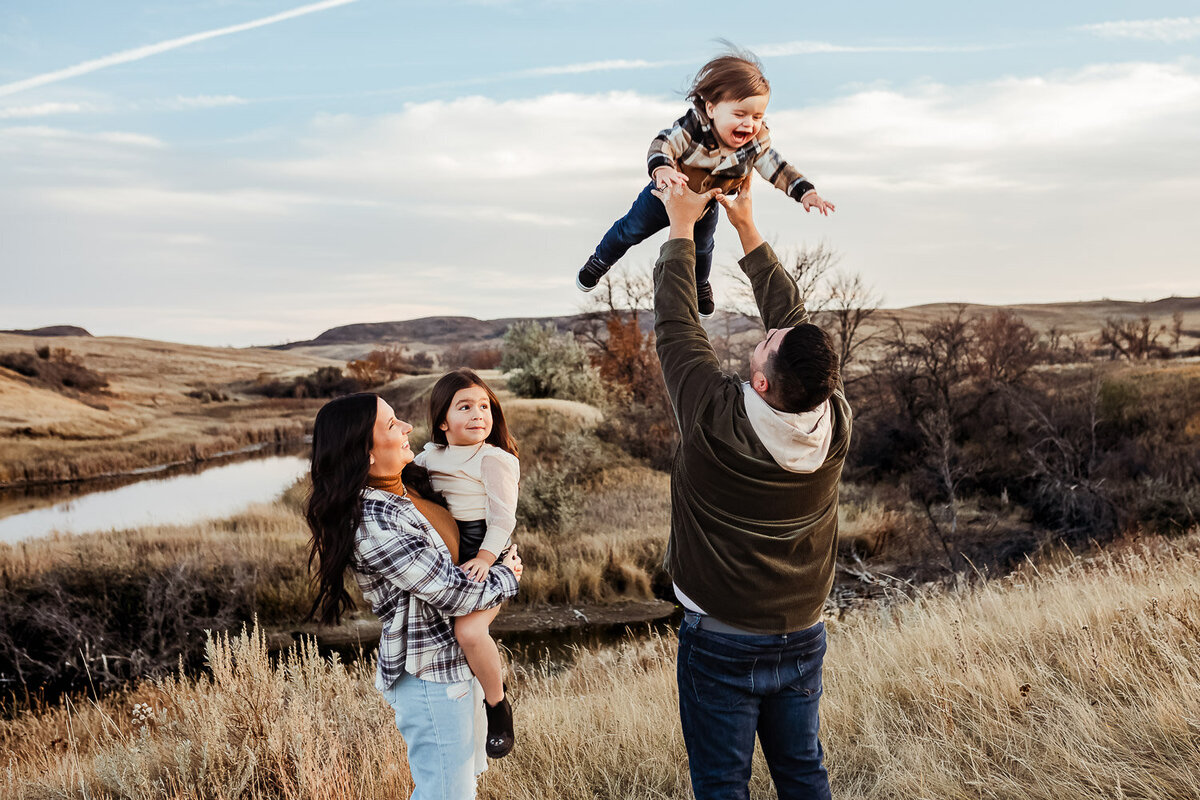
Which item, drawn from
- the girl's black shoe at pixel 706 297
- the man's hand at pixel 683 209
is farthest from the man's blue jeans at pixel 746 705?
the girl's black shoe at pixel 706 297

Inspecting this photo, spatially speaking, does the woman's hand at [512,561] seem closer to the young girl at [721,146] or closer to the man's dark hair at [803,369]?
the man's dark hair at [803,369]

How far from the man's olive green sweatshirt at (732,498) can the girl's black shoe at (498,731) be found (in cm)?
77

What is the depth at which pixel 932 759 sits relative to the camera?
375cm

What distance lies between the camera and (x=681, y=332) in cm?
250

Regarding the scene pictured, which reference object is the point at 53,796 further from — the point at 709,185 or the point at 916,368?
the point at 916,368

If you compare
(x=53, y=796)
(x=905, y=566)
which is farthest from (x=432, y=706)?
(x=905, y=566)

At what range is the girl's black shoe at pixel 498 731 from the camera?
108 inches

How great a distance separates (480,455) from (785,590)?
3.47 ft

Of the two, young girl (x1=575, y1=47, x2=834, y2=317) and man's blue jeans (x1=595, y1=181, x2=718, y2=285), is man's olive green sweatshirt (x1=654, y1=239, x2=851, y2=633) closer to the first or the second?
young girl (x1=575, y1=47, x2=834, y2=317)

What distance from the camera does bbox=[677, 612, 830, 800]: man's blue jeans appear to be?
2.43 meters

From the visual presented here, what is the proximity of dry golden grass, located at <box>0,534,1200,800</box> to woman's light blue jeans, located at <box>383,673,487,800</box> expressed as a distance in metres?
1.39

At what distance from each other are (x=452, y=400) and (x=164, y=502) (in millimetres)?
29896

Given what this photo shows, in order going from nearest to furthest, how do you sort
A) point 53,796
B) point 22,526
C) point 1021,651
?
point 53,796
point 1021,651
point 22,526

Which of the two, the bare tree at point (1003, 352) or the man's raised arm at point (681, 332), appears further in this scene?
the bare tree at point (1003, 352)
